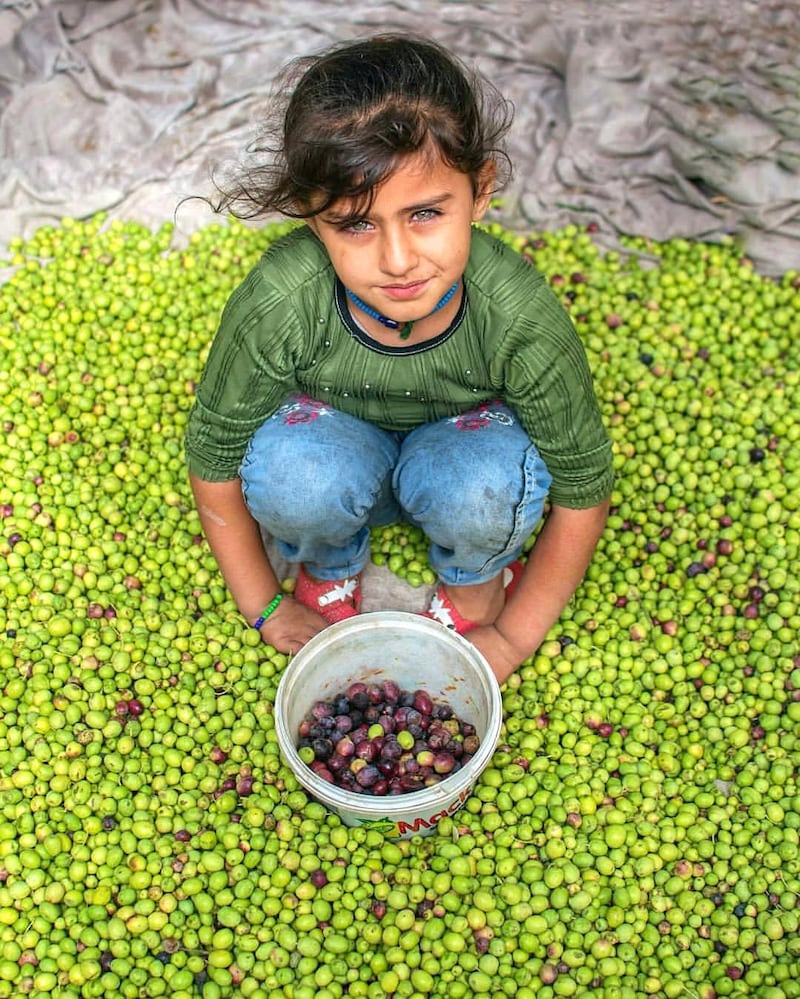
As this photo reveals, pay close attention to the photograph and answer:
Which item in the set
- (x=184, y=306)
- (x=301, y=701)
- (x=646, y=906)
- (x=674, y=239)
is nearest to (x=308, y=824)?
(x=301, y=701)

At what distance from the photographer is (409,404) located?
107 inches

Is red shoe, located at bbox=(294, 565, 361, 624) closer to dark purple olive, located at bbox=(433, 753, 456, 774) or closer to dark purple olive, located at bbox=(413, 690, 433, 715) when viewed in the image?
dark purple olive, located at bbox=(413, 690, 433, 715)

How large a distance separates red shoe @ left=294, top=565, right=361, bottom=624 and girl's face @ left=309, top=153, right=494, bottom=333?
1.00 metres

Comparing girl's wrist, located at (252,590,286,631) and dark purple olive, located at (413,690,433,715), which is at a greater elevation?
dark purple olive, located at (413,690,433,715)

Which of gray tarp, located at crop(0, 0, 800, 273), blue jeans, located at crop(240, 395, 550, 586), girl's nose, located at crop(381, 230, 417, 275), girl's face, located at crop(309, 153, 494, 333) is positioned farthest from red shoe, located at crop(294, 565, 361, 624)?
gray tarp, located at crop(0, 0, 800, 273)

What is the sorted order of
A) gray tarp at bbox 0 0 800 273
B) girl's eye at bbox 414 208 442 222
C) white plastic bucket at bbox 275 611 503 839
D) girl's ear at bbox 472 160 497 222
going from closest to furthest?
girl's eye at bbox 414 208 442 222 < girl's ear at bbox 472 160 497 222 < white plastic bucket at bbox 275 611 503 839 < gray tarp at bbox 0 0 800 273

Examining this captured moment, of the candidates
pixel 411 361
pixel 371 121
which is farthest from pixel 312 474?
pixel 371 121

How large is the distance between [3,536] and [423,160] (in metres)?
1.85

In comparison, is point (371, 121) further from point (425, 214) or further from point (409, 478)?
point (409, 478)

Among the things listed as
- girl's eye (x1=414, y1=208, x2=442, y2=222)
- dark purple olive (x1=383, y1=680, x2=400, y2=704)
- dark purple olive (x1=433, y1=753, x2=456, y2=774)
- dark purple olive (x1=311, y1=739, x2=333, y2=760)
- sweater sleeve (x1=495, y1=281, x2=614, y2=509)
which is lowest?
dark purple olive (x1=311, y1=739, x2=333, y2=760)

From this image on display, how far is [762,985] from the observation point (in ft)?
7.73

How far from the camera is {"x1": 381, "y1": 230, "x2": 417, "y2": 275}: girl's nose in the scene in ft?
6.89

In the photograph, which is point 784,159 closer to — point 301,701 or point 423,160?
point 423,160

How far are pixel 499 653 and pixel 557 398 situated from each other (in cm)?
76
